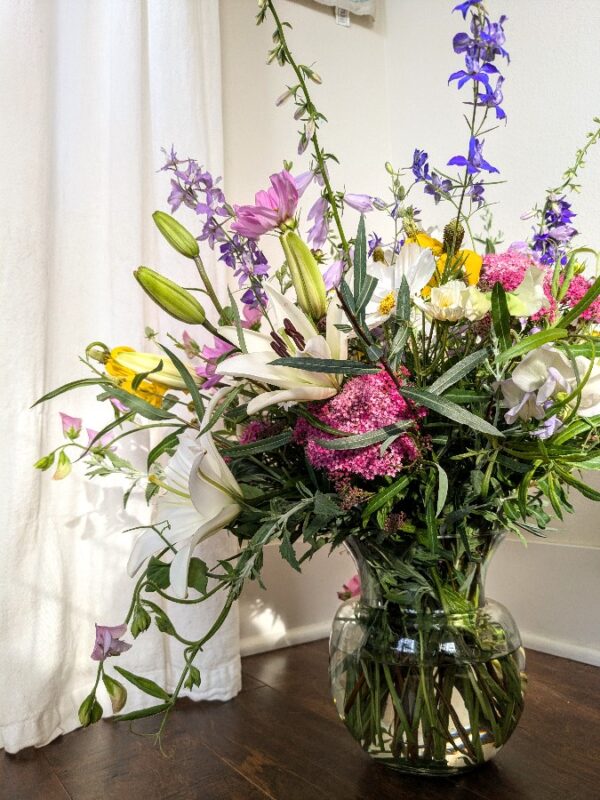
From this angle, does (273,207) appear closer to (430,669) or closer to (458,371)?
(458,371)

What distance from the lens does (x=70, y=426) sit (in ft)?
3.06

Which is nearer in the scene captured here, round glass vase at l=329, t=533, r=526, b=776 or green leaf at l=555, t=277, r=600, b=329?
green leaf at l=555, t=277, r=600, b=329

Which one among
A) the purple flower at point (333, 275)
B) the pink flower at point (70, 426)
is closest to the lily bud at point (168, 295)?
the purple flower at point (333, 275)

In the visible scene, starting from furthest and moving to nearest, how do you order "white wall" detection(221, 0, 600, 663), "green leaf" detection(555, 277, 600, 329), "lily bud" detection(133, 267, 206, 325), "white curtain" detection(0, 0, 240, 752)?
"white wall" detection(221, 0, 600, 663) < "white curtain" detection(0, 0, 240, 752) < "lily bud" detection(133, 267, 206, 325) < "green leaf" detection(555, 277, 600, 329)

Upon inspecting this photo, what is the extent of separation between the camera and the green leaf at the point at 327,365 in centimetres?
53

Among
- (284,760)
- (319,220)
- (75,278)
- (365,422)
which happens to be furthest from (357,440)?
(75,278)

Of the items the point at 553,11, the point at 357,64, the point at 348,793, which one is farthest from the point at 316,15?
the point at 348,793

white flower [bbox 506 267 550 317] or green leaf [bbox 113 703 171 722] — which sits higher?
white flower [bbox 506 267 550 317]

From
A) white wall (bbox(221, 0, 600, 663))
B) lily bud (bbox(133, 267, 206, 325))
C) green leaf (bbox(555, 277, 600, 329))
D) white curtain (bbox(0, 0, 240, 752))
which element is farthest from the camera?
white wall (bbox(221, 0, 600, 663))

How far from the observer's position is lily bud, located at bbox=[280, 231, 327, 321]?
0.59 meters

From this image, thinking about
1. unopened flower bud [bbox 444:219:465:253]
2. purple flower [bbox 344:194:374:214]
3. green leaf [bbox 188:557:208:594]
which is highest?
purple flower [bbox 344:194:374:214]

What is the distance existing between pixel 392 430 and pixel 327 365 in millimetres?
70

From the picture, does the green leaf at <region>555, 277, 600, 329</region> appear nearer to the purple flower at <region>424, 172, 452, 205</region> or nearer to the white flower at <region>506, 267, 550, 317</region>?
the white flower at <region>506, 267, 550, 317</region>

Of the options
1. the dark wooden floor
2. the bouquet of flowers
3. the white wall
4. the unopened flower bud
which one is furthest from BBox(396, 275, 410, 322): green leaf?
the white wall
